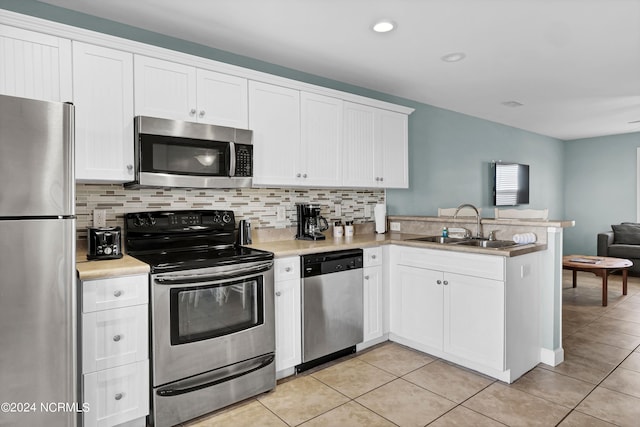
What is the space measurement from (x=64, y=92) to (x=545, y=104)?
5.08 m

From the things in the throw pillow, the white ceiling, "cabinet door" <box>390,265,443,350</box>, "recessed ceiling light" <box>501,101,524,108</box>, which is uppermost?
"recessed ceiling light" <box>501,101,524,108</box>

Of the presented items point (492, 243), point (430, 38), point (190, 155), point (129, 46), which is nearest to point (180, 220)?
point (190, 155)

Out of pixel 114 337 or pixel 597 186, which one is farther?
pixel 597 186

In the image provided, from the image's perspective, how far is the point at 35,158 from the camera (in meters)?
1.62

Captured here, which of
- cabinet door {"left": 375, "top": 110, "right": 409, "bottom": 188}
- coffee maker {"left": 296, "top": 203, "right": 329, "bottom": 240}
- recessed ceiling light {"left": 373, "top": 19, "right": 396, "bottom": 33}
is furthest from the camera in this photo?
cabinet door {"left": 375, "top": 110, "right": 409, "bottom": 188}

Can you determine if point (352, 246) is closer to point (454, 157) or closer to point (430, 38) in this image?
point (430, 38)

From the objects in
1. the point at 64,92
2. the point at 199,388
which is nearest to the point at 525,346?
the point at 199,388

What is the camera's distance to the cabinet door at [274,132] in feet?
9.59

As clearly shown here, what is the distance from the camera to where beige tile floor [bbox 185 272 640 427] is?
226cm

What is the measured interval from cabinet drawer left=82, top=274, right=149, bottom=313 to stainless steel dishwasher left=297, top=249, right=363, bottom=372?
3.53 ft

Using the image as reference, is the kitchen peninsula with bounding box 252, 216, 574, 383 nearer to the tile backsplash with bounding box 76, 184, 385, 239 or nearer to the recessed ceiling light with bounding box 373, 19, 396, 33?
the tile backsplash with bounding box 76, 184, 385, 239

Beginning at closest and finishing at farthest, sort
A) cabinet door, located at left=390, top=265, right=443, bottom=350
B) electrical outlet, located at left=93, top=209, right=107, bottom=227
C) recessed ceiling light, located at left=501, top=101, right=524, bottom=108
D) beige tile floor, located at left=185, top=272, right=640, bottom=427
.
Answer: beige tile floor, located at left=185, top=272, right=640, bottom=427 → electrical outlet, located at left=93, top=209, right=107, bottom=227 → cabinet door, located at left=390, top=265, right=443, bottom=350 → recessed ceiling light, located at left=501, top=101, right=524, bottom=108

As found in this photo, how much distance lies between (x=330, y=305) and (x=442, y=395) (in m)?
0.95

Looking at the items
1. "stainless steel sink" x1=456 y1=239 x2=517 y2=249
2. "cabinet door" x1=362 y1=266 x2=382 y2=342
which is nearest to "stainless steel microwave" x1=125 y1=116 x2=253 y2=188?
"cabinet door" x1=362 y1=266 x2=382 y2=342
